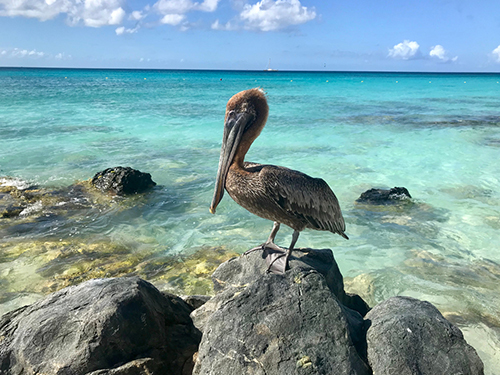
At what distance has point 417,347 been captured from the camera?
8.45 feet

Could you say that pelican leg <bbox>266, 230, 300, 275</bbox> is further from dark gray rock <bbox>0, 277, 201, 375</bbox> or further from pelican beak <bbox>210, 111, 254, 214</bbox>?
dark gray rock <bbox>0, 277, 201, 375</bbox>

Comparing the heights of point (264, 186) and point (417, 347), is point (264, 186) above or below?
above

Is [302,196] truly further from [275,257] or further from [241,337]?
[241,337]

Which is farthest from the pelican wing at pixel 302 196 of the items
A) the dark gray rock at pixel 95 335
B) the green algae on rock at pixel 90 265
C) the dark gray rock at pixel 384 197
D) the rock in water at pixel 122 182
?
the rock in water at pixel 122 182

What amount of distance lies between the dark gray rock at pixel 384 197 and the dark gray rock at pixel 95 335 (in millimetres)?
6080

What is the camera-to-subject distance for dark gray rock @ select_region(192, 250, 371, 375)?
95.5 inches

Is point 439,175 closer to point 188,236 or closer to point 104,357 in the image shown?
point 188,236

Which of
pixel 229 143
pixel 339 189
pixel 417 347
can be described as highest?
pixel 229 143

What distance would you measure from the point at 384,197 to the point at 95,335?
22.6ft

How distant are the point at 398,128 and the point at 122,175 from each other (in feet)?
43.8

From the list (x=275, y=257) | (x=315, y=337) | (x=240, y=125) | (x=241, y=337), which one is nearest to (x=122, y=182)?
(x=240, y=125)

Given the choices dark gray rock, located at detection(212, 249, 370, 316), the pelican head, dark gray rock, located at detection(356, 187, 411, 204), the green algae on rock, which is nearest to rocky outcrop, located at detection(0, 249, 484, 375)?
dark gray rock, located at detection(212, 249, 370, 316)

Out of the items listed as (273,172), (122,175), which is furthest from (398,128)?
(273,172)

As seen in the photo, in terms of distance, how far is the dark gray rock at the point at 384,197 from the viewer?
27.2ft
